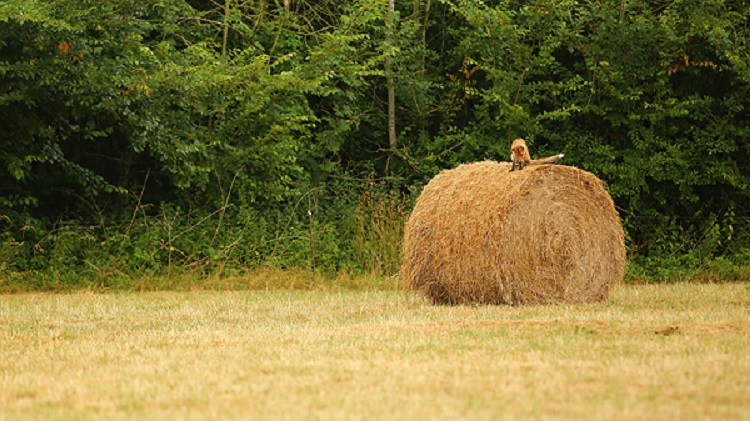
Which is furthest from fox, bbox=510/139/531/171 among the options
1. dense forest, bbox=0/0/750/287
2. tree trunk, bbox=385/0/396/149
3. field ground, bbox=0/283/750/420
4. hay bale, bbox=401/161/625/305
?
tree trunk, bbox=385/0/396/149

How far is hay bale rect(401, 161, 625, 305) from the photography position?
1141cm

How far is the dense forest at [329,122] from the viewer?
1545cm

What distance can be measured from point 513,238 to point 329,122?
9.07 metres

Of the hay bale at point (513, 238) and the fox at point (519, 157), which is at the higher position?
the fox at point (519, 157)

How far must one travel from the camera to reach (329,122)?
789 inches

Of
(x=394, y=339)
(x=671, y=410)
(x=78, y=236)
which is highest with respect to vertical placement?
(x=671, y=410)

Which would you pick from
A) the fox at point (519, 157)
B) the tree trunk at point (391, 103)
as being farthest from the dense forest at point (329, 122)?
the fox at point (519, 157)

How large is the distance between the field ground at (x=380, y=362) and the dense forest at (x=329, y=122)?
4.21 metres

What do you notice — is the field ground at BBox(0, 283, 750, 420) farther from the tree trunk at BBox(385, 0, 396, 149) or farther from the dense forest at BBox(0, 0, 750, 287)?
the tree trunk at BBox(385, 0, 396, 149)

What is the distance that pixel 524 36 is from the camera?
63.3 feet

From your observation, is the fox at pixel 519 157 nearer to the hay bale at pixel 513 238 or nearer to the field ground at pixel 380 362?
the hay bale at pixel 513 238

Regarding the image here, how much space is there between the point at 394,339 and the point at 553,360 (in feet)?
5.50

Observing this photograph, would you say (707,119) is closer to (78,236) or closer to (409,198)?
(409,198)

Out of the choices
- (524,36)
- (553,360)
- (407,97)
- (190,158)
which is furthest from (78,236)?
(553,360)
